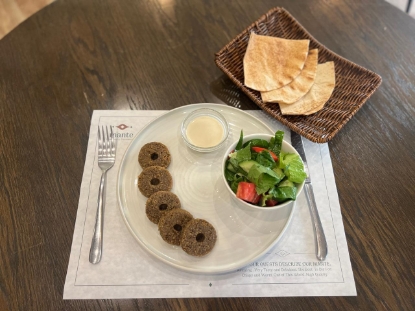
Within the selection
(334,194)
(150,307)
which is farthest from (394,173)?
(150,307)

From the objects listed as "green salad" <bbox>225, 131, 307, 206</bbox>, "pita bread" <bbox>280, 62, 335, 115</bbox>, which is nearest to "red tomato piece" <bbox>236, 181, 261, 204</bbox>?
"green salad" <bbox>225, 131, 307, 206</bbox>

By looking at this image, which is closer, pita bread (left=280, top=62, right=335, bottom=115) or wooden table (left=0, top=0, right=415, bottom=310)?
wooden table (left=0, top=0, right=415, bottom=310)

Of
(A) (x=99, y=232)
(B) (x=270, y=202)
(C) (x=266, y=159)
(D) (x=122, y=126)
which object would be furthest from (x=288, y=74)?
(A) (x=99, y=232)

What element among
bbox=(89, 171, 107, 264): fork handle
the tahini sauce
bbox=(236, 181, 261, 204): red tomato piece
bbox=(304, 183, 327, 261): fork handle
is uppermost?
bbox=(236, 181, 261, 204): red tomato piece

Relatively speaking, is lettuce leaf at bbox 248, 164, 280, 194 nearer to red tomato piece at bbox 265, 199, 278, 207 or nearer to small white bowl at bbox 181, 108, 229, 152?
red tomato piece at bbox 265, 199, 278, 207

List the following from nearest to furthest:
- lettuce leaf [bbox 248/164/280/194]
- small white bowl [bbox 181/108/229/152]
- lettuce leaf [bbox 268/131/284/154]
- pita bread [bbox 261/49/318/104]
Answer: lettuce leaf [bbox 248/164/280/194]
lettuce leaf [bbox 268/131/284/154]
small white bowl [bbox 181/108/229/152]
pita bread [bbox 261/49/318/104]

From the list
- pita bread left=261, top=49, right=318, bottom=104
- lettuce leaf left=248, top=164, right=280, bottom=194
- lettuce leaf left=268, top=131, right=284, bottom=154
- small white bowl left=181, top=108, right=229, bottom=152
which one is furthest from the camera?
pita bread left=261, top=49, right=318, bottom=104

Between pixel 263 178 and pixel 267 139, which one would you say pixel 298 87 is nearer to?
pixel 267 139
